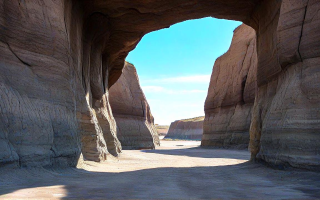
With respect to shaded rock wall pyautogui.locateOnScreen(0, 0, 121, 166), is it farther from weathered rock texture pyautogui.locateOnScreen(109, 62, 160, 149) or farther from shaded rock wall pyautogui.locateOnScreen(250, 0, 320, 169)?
weathered rock texture pyautogui.locateOnScreen(109, 62, 160, 149)

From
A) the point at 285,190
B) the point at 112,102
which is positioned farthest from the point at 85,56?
the point at 112,102

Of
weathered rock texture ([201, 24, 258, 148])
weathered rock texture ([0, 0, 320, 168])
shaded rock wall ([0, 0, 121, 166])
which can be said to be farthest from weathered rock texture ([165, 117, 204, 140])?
shaded rock wall ([0, 0, 121, 166])

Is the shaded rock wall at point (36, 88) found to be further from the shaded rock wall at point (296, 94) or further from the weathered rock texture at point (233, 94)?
the weathered rock texture at point (233, 94)

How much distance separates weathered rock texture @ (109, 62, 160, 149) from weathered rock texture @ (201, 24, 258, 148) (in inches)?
204

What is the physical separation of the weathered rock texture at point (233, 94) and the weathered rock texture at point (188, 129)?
3251 cm

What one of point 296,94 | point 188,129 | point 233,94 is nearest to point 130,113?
point 233,94

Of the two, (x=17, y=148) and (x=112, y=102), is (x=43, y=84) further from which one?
(x=112, y=102)

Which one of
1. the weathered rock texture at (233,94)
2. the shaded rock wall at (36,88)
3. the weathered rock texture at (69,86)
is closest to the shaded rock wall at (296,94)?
the weathered rock texture at (69,86)

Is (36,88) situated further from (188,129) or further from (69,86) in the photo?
(188,129)

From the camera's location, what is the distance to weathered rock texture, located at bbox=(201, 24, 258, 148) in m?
18.7

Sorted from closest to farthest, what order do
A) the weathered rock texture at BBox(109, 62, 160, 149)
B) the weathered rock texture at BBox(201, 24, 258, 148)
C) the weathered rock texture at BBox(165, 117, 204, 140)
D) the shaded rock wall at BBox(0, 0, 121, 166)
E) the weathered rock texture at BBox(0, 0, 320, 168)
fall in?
the shaded rock wall at BBox(0, 0, 121, 166) → the weathered rock texture at BBox(0, 0, 320, 168) → the weathered rock texture at BBox(201, 24, 258, 148) → the weathered rock texture at BBox(109, 62, 160, 149) → the weathered rock texture at BBox(165, 117, 204, 140)

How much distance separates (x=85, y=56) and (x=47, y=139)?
16.8ft

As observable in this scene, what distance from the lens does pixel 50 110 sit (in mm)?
5594

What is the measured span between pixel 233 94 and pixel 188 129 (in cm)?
3863
